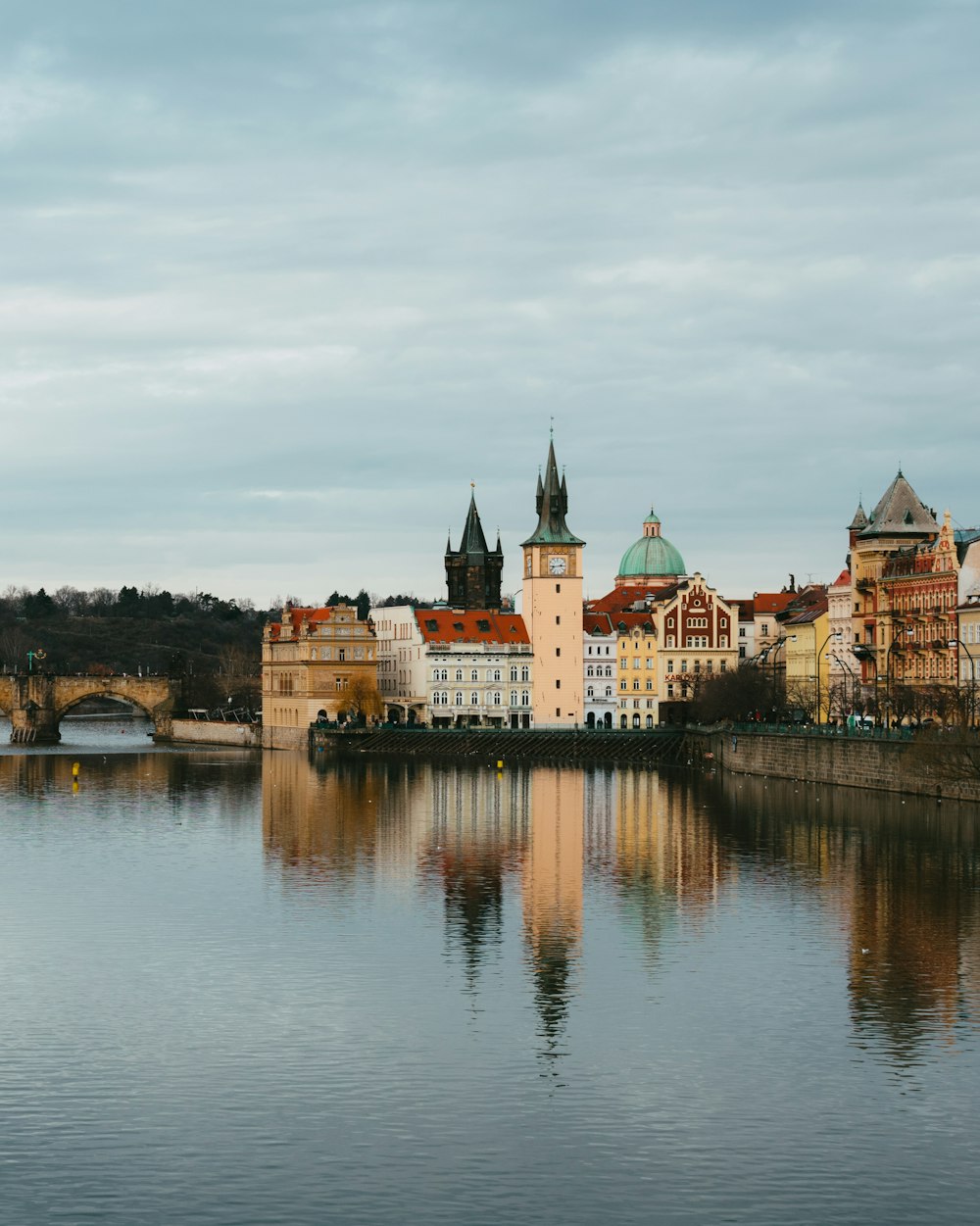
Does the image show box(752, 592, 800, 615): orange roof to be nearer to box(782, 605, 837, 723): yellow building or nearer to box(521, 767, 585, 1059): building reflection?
box(782, 605, 837, 723): yellow building

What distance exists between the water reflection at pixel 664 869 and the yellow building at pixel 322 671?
58145mm

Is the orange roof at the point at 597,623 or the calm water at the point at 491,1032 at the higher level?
the orange roof at the point at 597,623

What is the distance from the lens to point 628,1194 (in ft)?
95.2

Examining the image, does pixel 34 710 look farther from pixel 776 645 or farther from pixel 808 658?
pixel 808 658

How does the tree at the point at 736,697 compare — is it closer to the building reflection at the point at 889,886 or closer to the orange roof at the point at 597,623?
the orange roof at the point at 597,623

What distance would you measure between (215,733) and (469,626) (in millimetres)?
25536

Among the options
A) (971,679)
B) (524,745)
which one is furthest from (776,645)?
(971,679)

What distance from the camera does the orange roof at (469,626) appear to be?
579 ft

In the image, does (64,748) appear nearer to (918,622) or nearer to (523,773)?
(523,773)

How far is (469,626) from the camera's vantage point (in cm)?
17862

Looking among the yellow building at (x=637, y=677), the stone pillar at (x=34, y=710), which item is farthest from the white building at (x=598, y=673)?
the stone pillar at (x=34, y=710)

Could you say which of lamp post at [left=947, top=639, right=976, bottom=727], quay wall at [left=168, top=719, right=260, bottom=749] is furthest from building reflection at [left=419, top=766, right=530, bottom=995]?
quay wall at [left=168, top=719, right=260, bottom=749]

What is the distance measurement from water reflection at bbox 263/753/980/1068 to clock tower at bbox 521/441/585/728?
63.6 metres

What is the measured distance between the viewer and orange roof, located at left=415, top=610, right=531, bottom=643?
579ft
